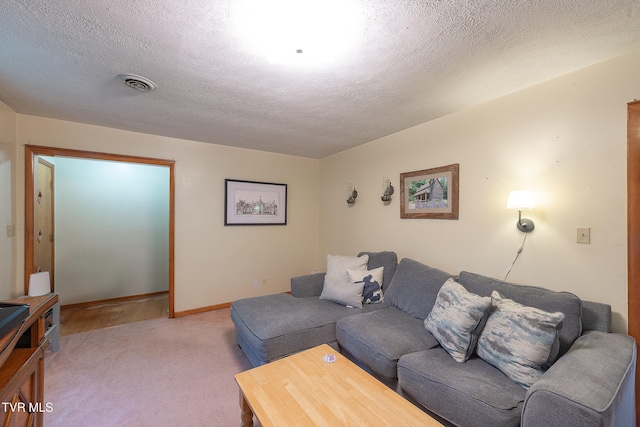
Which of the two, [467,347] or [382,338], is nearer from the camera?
[467,347]

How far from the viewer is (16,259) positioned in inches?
98.0

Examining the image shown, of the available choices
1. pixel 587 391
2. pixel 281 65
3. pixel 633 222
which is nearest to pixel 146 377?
pixel 281 65

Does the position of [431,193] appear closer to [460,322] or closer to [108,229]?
[460,322]

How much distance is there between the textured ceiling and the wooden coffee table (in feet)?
5.93

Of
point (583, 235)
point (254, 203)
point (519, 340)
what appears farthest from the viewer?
point (254, 203)

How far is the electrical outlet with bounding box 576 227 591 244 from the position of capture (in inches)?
65.7

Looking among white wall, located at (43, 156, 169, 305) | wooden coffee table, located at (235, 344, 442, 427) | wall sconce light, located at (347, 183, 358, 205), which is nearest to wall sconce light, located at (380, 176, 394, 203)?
wall sconce light, located at (347, 183, 358, 205)

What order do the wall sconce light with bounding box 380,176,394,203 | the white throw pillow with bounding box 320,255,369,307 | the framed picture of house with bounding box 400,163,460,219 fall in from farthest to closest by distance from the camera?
1. the wall sconce light with bounding box 380,176,394,203
2. the white throw pillow with bounding box 320,255,369,307
3. the framed picture of house with bounding box 400,163,460,219

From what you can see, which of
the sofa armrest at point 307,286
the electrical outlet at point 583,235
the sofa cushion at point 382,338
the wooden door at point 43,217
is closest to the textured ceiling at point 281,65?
the wooden door at point 43,217

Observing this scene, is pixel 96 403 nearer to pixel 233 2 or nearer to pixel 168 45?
pixel 168 45

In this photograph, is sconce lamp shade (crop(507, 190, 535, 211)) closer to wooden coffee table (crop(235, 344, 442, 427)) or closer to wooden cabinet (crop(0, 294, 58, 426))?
wooden coffee table (crop(235, 344, 442, 427))

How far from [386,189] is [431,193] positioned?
56 cm

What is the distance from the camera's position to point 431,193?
263 centimetres

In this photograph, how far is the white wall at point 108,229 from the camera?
354 cm
